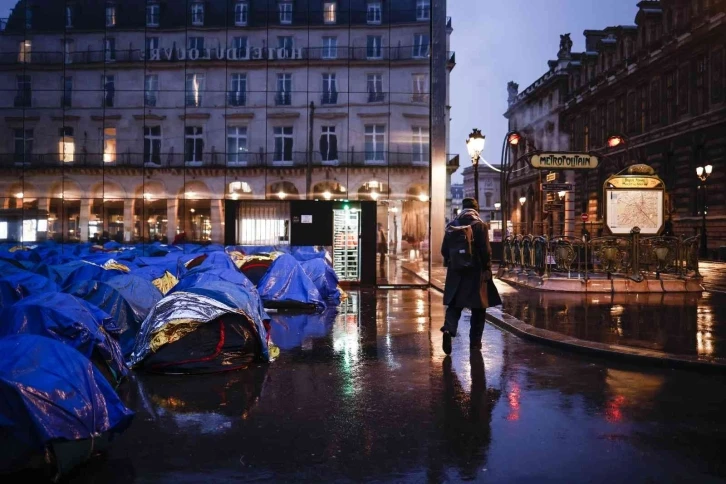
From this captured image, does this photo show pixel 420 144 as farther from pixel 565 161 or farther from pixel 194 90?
pixel 194 90

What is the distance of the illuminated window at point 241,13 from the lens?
2578 cm

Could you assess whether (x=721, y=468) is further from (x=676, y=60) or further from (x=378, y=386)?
(x=676, y=60)

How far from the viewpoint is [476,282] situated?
30.4ft

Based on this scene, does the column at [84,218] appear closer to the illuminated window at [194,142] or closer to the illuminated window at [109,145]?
the illuminated window at [109,145]

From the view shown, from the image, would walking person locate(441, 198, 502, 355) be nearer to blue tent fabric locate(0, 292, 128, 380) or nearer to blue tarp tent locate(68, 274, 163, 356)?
blue tarp tent locate(68, 274, 163, 356)

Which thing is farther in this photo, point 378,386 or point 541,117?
point 541,117

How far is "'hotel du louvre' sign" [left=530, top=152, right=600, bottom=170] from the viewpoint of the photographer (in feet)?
68.0

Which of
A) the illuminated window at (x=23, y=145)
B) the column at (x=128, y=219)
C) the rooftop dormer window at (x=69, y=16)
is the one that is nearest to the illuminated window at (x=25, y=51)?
the rooftop dormer window at (x=69, y=16)

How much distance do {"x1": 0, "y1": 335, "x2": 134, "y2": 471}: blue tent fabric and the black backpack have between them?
522cm

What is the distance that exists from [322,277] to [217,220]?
1056cm

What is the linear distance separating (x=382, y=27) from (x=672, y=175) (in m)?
29.4

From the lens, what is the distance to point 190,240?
26.3 meters

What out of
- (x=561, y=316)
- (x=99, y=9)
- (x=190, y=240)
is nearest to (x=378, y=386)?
(x=561, y=316)

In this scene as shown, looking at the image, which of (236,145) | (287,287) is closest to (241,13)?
(236,145)
